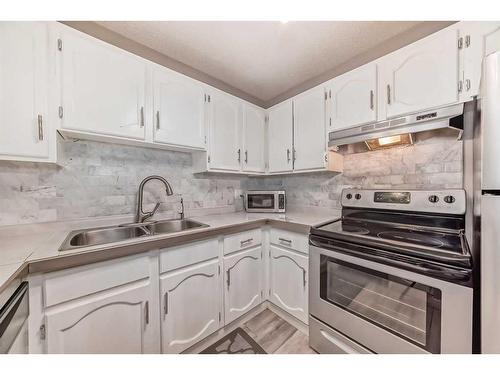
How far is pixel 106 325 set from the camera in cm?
92

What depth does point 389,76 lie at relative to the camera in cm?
129

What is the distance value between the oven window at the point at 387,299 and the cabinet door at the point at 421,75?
1.03 metres

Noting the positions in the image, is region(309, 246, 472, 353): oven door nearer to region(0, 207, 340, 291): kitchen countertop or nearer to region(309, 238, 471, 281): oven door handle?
region(309, 238, 471, 281): oven door handle

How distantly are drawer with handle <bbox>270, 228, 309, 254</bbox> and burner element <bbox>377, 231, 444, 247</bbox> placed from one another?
0.49m

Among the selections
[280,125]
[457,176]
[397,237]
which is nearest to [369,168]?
[457,176]

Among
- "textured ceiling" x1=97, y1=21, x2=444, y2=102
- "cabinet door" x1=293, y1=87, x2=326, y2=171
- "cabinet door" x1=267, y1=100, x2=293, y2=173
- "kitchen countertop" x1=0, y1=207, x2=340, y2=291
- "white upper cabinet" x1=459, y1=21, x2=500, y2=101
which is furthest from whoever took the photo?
"cabinet door" x1=267, y1=100, x2=293, y2=173

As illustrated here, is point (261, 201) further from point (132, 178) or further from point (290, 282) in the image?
point (132, 178)

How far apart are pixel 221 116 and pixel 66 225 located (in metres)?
1.39

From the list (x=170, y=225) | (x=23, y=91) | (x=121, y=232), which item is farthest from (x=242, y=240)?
(x=23, y=91)

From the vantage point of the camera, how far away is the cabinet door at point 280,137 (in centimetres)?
188

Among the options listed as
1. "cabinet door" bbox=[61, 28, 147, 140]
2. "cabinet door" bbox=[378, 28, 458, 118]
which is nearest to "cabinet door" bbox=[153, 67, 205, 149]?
"cabinet door" bbox=[61, 28, 147, 140]

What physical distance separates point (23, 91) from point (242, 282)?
5.60 feet

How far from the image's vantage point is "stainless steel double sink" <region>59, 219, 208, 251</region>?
1.17 m

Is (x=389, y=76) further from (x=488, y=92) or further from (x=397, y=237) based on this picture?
(x=397, y=237)
